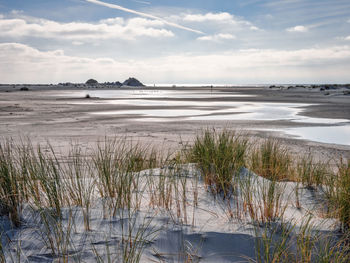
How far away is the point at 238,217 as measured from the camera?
2.97 m

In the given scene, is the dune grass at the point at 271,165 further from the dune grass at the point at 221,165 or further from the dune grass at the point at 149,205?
the dune grass at the point at 221,165

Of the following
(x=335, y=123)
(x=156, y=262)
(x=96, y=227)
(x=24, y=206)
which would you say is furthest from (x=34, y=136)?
(x=335, y=123)

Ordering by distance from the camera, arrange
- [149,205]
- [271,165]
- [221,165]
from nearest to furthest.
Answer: [149,205]
[221,165]
[271,165]

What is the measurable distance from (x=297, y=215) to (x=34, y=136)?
8583mm

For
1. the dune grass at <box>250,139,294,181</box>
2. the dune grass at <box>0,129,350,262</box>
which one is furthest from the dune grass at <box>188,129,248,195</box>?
the dune grass at <box>250,139,294,181</box>

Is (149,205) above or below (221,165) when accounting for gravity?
below

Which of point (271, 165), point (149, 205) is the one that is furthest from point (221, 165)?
point (271, 165)

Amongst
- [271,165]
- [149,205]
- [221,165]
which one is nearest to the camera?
[149,205]

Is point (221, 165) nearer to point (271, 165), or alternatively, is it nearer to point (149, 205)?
point (149, 205)

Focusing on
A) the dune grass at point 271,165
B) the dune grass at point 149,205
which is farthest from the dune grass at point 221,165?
the dune grass at point 271,165

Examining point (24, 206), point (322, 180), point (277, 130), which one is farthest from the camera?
point (277, 130)

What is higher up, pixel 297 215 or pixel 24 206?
pixel 24 206

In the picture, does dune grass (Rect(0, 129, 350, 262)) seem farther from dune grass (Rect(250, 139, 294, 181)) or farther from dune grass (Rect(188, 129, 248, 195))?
dune grass (Rect(250, 139, 294, 181))

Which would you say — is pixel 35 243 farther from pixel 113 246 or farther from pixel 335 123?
pixel 335 123
